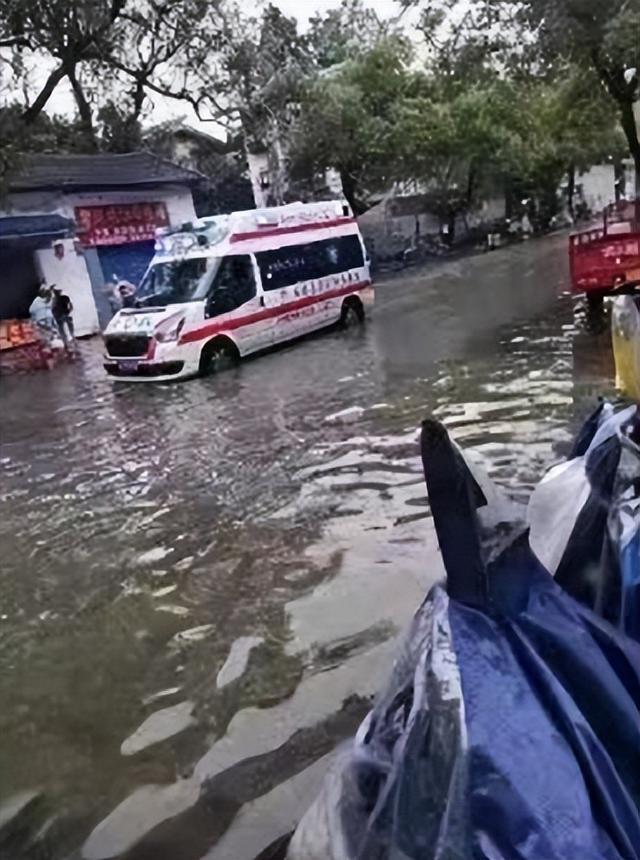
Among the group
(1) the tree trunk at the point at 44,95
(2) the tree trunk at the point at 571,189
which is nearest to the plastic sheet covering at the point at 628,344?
(1) the tree trunk at the point at 44,95

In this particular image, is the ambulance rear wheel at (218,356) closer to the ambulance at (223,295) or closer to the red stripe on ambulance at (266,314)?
the ambulance at (223,295)

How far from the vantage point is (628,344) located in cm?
280

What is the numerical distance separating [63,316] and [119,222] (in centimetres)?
507

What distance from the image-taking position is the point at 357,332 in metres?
17.5

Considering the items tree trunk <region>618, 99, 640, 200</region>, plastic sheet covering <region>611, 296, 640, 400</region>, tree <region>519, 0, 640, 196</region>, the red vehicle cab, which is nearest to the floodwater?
plastic sheet covering <region>611, 296, 640, 400</region>

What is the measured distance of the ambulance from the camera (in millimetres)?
14008

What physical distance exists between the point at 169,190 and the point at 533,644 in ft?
81.7

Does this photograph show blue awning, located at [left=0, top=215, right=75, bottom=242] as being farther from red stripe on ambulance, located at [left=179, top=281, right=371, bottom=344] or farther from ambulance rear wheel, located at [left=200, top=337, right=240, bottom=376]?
ambulance rear wheel, located at [left=200, top=337, right=240, bottom=376]

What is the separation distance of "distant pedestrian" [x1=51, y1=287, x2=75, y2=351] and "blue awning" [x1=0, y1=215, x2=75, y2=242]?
1.53 m

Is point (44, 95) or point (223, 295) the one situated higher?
point (44, 95)

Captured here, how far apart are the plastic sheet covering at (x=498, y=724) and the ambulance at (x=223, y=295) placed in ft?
40.6

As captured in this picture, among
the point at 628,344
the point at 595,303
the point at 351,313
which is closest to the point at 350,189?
the point at 351,313

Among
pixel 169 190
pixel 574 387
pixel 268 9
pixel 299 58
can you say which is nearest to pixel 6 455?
pixel 574 387

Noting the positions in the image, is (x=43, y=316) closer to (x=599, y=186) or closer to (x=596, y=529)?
(x=596, y=529)
